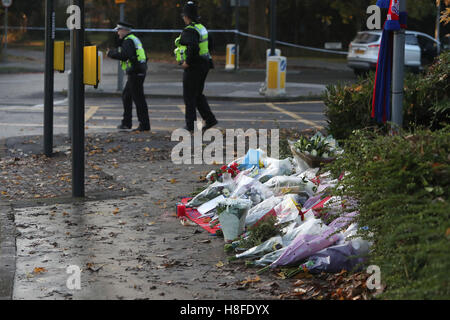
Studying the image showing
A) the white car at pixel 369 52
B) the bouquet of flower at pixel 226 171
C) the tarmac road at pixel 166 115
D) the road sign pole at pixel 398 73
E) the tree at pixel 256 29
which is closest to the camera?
the road sign pole at pixel 398 73

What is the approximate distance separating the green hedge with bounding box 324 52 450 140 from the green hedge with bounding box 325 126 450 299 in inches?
103

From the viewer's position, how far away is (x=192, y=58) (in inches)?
543

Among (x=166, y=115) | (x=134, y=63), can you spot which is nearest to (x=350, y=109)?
(x=134, y=63)

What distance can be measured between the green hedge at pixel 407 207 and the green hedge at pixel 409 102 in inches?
103

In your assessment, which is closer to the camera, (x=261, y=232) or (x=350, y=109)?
(x=261, y=232)

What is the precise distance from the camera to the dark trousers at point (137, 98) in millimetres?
13961

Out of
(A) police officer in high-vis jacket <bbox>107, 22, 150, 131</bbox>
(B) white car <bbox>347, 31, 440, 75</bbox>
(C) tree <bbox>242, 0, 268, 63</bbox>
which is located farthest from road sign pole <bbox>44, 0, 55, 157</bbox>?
(C) tree <bbox>242, 0, 268, 63</bbox>

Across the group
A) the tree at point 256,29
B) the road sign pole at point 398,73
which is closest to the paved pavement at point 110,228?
the road sign pole at point 398,73

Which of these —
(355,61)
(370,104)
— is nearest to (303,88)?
(355,61)

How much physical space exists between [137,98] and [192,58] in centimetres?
108

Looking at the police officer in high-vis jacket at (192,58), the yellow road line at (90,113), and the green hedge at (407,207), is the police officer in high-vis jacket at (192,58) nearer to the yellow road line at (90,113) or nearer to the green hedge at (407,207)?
the yellow road line at (90,113)

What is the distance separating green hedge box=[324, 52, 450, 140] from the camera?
29.0 ft

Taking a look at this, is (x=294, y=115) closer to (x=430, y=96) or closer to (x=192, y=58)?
(x=192, y=58)

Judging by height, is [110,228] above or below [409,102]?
below
